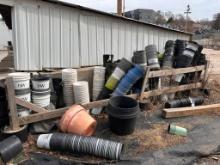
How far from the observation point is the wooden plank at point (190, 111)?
18.9 feet

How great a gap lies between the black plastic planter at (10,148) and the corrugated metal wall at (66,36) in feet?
6.52

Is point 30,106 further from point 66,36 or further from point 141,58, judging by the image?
point 141,58

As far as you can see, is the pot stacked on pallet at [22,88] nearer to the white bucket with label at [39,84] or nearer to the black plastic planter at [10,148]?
the white bucket with label at [39,84]

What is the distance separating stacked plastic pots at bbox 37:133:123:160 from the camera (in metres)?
4.00

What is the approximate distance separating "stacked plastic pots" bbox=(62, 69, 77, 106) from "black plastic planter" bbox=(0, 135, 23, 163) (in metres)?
1.55

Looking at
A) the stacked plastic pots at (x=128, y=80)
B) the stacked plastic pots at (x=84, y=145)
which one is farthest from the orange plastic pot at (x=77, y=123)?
the stacked plastic pots at (x=128, y=80)

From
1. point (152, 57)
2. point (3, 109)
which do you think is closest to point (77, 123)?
point (3, 109)

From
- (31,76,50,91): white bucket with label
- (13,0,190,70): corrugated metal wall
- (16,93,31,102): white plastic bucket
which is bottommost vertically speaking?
(16,93,31,102): white plastic bucket

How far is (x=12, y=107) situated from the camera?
172 inches

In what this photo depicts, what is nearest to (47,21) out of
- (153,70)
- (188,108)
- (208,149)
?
(153,70)

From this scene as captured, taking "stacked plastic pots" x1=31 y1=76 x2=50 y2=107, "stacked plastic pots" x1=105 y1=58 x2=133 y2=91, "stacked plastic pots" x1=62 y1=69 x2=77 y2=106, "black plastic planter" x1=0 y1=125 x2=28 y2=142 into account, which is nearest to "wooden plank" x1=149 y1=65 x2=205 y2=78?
"stacked plastic pots" x1=105 y1=58 x2=133 y2=91

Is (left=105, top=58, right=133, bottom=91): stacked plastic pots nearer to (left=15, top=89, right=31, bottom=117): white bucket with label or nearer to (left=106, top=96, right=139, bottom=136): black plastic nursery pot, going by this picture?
(left=106, top=96, right=139, bottom=136): black plastic nursery pot

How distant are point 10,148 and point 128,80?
9.27 ft

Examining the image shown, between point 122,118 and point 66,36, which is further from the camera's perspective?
point 66,36
